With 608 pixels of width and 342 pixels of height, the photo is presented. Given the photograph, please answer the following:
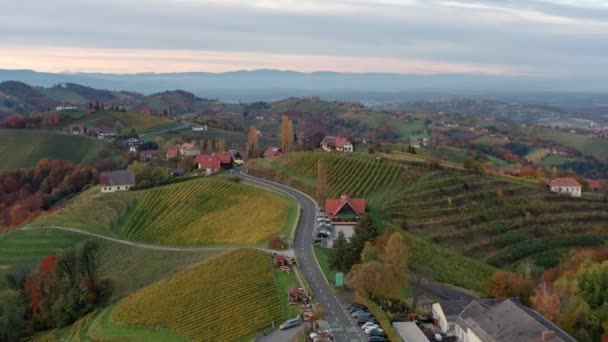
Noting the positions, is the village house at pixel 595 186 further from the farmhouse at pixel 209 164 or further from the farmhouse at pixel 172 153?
the farmhouse at pixel 172 153

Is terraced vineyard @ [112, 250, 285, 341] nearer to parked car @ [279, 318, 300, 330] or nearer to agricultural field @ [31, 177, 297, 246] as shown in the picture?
parked car @ [279, 318, 300, 330]

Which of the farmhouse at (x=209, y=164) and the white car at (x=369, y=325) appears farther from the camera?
the farmhouse at (x=209, y=164)

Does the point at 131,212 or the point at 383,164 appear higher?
the point at 383,164

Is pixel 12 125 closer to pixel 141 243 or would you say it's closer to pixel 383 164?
pixel 141 243

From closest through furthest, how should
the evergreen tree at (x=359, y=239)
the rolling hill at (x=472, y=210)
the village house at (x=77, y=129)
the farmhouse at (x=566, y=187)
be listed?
1. the evergreen tree at (x=359, y=239)
2. the rolling hill at (x=472, y=210)
3. the farmhouse at (x=566, y=187)
4. the village house at (x=77, y=129)

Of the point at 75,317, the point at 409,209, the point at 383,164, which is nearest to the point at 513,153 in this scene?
the point at 383,164

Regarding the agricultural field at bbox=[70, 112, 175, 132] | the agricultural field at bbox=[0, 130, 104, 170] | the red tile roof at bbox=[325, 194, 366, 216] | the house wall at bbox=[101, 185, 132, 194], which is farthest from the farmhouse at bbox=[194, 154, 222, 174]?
the agricultural field at bbox=[70, 112, 175, 132]

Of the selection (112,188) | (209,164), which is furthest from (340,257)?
(112,188)

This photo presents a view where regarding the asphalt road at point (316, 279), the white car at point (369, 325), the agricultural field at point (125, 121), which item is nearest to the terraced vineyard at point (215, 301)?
the asphalt road at point (316, 279)
